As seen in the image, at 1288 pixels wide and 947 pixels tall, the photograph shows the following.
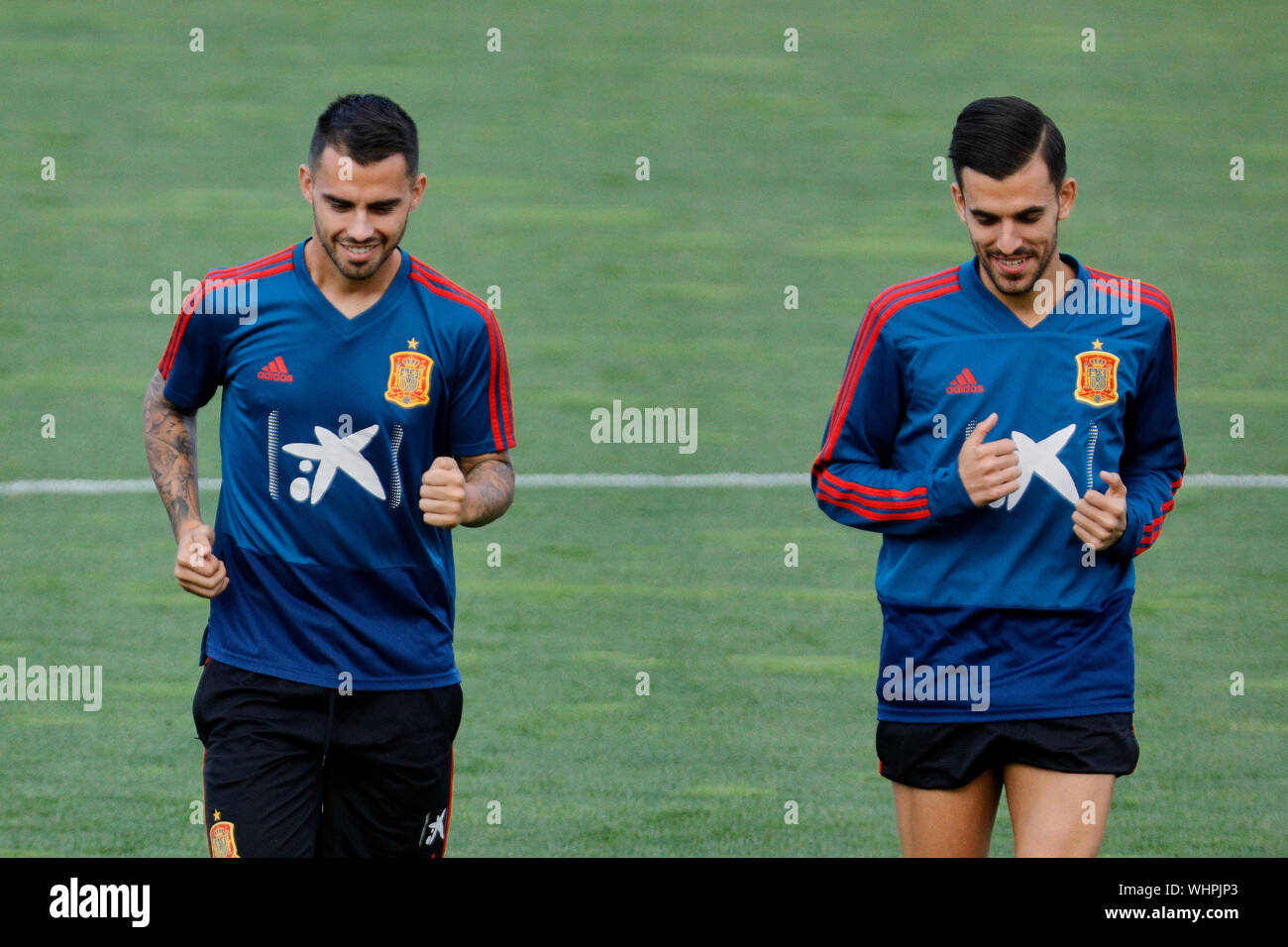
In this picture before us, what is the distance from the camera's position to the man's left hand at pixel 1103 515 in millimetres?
4309

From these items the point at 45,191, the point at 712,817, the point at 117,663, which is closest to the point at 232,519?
the point at 712,817

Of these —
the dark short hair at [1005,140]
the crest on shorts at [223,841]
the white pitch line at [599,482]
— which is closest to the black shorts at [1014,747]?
the dark short hair at [1005,140]

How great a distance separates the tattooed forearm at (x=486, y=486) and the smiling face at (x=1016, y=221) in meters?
1.25

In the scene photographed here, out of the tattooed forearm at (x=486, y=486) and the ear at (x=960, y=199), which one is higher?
the ear at (x=960, y=199)

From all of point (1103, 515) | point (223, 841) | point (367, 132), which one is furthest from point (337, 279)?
point (1103, 515)

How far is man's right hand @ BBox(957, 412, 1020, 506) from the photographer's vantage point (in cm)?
428

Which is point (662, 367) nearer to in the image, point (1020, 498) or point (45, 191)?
point (45, 191)

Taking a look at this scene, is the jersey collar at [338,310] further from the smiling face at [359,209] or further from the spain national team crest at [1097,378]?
the spain national team crest at [1097,378]

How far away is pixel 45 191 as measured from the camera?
12.7m

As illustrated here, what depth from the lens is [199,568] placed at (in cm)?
441

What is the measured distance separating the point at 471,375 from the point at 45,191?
Result: 898cm

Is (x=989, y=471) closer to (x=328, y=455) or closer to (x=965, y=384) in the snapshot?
(x=965, y=384)

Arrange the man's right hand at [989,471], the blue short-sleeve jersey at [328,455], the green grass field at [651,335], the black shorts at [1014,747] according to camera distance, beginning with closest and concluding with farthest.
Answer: the man's right hand at [989,471] → the black shorts at [1014,747] → the blue short-sleeve jersey at [328,455] → the green grass field at [651,335]
